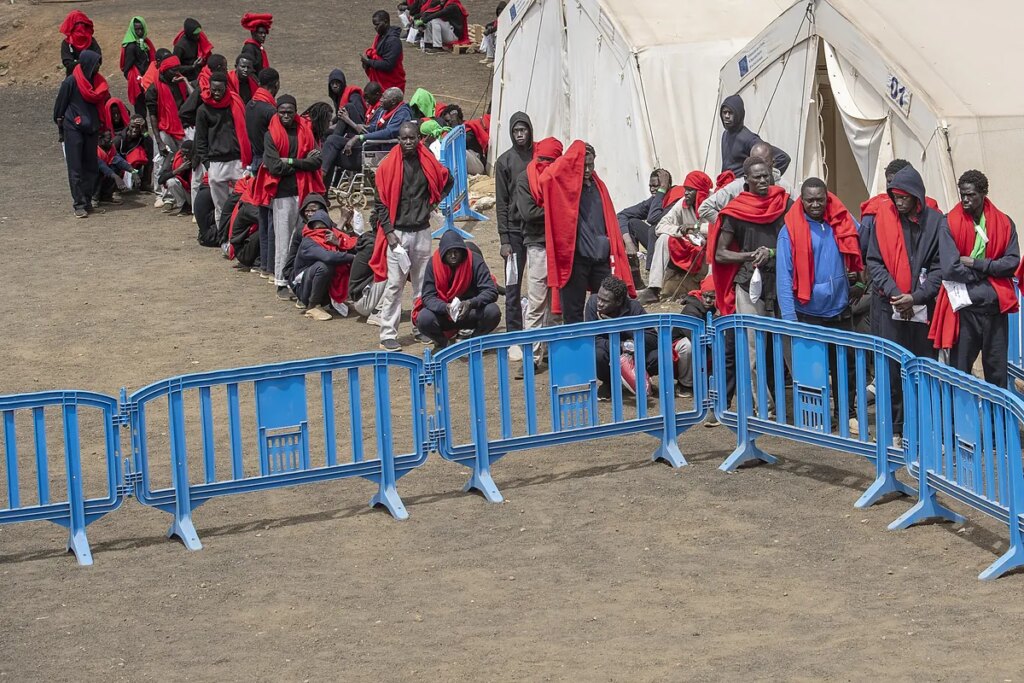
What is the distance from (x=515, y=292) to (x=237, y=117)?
4536 mm

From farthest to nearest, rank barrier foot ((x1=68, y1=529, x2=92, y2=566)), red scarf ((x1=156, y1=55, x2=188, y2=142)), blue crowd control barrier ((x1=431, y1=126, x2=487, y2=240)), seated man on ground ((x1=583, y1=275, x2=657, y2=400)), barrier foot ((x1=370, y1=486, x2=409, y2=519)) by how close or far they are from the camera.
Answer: red scarf ((x1=156, y1=55, x2=188, y2=142)) → blue crowd control barrier ((x1=431, y1=126, x2=487, y2=240)) → seated man on ground ((x1=583, y1=275, x2=657, y2=400)) → barrier foot ((x1=370, y1=486, x2=409, y2=519)) → barrier foot ((x1=68, y1=529, x2=92, y2=566))

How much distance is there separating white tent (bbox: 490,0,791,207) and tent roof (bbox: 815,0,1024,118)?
232cm

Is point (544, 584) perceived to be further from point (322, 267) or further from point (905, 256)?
point (322, 267)

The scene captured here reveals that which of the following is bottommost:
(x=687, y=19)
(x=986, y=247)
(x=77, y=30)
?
(x=986, y=247)

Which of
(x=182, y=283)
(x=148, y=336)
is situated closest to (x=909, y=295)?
(x=148, y=336)

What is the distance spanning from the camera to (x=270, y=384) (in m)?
8.45

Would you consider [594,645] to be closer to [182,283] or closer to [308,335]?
[308,335]

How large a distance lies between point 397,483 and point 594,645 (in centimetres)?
256

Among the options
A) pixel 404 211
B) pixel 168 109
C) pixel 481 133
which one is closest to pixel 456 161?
pixel 481 133

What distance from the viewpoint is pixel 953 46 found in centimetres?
1226

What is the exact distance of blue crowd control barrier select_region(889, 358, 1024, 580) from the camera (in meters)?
7.34

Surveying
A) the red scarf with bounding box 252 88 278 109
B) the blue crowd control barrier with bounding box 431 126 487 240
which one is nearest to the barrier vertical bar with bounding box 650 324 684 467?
the red scarf with bounding box 252 88 278 109

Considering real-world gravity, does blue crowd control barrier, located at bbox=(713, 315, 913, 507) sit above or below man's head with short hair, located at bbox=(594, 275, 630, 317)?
below

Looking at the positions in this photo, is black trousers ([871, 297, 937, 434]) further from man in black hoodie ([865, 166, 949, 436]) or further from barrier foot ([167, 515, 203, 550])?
barrier foot ([167, 515, 203, 550])
